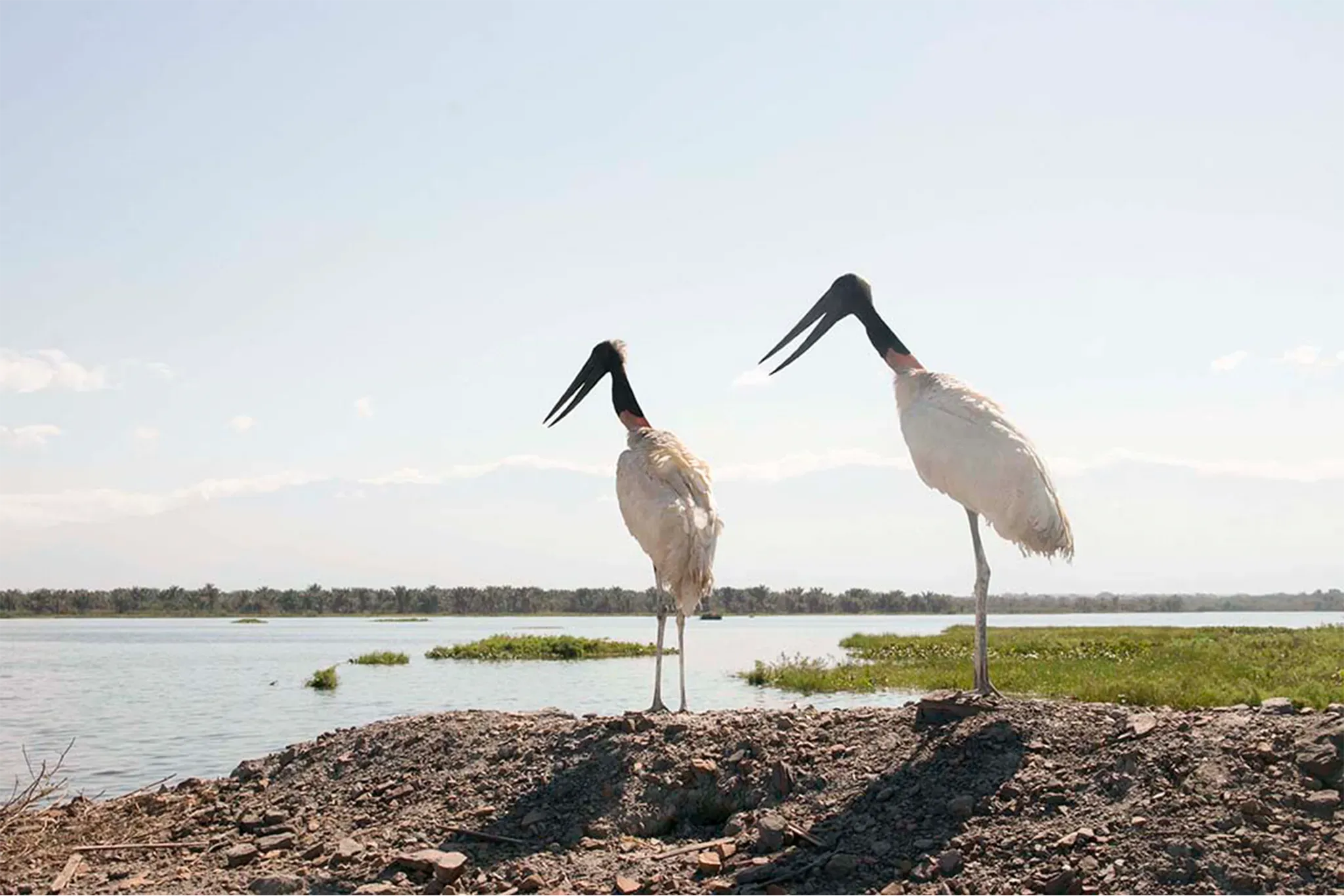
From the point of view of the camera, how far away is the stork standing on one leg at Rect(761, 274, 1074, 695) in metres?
9.28

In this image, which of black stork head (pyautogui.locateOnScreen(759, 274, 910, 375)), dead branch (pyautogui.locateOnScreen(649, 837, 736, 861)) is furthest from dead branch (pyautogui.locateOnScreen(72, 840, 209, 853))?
black stork head (pyautogui.locateOnScreen(759, 274, 910, 375))

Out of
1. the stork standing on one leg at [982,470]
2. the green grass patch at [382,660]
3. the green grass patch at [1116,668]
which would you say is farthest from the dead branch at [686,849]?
the green grass patch at [382,660]

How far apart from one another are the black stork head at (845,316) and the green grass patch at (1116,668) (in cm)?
667

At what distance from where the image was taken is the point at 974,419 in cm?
960

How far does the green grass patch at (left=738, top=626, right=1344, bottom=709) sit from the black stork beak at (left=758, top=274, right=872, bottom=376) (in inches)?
274

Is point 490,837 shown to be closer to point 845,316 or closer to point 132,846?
point 132,846

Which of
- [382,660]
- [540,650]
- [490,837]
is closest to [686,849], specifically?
[490,837]

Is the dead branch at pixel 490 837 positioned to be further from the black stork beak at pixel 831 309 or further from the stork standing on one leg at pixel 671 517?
the black stork beak at pixel 831 309

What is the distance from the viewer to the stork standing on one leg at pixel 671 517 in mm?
11164

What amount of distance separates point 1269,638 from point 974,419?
29.3 m

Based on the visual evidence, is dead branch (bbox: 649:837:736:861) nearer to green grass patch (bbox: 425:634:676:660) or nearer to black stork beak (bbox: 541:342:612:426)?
black stork beak (bbox: 541:342:612:426)

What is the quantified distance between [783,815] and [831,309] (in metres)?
6.05

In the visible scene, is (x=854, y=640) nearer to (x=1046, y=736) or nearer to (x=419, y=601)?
(x=1046, y=736)

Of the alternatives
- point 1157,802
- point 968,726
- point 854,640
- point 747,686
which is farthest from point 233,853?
point 854,640
